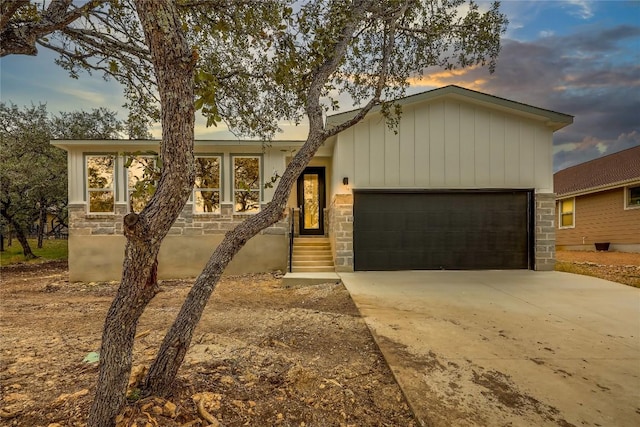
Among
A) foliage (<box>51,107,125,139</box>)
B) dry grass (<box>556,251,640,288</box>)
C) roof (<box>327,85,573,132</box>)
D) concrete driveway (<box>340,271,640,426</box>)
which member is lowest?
dry grass (<box>556,251,640,288</box>)

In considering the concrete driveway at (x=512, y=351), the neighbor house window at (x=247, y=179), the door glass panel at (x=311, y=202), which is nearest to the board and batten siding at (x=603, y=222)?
the concrete driveway at (x=512, y=351)

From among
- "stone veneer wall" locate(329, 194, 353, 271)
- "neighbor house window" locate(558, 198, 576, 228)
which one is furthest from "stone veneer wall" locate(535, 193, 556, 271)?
"neighbor house window" locate(558, 198, 576, 228)

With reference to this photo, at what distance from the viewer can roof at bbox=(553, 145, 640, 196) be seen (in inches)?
531

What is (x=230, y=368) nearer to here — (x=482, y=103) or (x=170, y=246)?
(x=170, y=246)

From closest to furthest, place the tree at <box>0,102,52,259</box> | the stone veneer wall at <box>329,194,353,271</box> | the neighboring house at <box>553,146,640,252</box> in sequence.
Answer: the stone veneer wall at <box>329,194,353,271</box> < the tree at <box>0,102,52,259</box> < the neighboring house at <box>553,146,640,252</box>

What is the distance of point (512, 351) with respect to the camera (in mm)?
3201

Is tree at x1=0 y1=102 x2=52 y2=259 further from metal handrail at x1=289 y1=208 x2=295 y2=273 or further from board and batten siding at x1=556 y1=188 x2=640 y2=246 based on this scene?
board and batten siding at x1=556 y1=188 x2=640 y2=246

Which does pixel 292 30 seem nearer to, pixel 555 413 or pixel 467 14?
pixel 467 14

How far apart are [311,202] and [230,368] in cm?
850

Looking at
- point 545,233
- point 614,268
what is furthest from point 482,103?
point 614,268

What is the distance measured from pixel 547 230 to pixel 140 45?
1006 centimetres

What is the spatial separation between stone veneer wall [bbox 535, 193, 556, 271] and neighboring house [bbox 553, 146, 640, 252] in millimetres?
7699

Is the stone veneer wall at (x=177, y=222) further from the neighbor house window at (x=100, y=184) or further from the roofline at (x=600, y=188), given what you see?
the roofline at (x=600, y=188)

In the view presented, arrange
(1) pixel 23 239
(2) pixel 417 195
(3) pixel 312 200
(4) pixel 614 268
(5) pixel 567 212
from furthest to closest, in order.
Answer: (5) pixel 567 212
(1) pixel 23 239
(3) pixel 312 200
(4) pixel 614 268
(2) pixel 417 195
